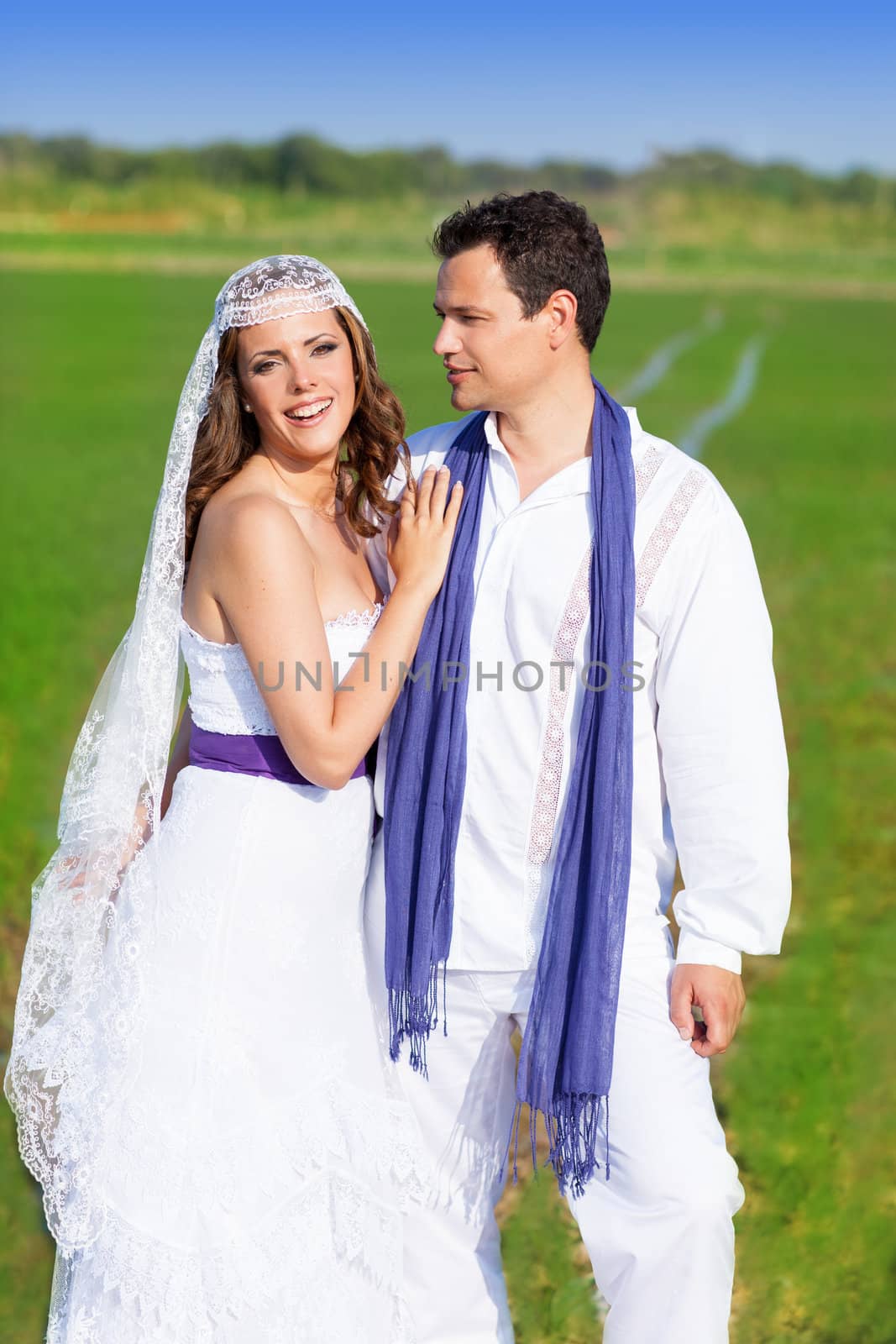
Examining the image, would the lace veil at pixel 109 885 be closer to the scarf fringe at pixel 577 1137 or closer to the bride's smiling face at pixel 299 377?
the bride's smiling face at pixel 299 377

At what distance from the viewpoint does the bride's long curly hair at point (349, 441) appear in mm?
3041

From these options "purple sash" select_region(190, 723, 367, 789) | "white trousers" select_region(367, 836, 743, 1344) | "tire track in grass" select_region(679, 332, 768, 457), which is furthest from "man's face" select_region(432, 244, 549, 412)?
"tire track in grass" select_region(679, 332, 768, 457)

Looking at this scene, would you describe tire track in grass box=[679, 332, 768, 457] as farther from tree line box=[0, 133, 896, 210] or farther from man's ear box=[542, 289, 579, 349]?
tree line box=[0, 133, 896, 210]

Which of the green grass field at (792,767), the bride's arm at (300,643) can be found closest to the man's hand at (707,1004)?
the bride's arm at (300,643)

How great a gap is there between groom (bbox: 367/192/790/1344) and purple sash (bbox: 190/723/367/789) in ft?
0.75

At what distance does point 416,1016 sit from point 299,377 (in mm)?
1277

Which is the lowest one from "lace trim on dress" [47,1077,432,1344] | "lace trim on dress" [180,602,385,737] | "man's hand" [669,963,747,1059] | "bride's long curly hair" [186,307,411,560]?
"lace trim on dress" [47,1077,432,1344]

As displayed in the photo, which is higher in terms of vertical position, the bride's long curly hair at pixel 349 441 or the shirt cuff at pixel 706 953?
the bride's long curly hair at pixel 349 441

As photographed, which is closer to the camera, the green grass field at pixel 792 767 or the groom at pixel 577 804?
the groom at pixel 577 804

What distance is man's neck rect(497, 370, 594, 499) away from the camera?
3088mm

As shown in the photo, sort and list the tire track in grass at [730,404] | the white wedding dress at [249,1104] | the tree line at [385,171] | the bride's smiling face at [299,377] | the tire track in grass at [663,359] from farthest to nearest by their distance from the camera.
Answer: the tree line at [385,171] → the tire track in grass at [663,359] → the tire track in grass at [730,404] → the bride's smiling face at [299,377] → the white wedding dress at [249,1104]

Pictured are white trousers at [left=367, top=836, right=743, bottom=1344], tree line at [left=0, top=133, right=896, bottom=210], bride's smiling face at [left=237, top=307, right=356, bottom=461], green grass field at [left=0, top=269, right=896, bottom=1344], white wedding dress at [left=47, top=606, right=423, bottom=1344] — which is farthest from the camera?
tree line at [left=0, top=133, right=896, bottom=210]

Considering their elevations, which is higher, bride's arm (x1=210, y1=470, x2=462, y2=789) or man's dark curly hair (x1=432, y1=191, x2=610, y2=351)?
man's dark curly hair (x1=432, y1=191, x2=610, y2=351)

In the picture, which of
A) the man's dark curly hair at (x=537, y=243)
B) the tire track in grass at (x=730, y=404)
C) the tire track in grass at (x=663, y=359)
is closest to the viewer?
the man's dark curly hair at (x=537, y=243)
